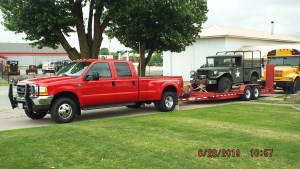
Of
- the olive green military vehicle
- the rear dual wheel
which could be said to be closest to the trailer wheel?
the olive green military vehicle

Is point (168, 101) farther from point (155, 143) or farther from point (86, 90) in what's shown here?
point (155, 143)

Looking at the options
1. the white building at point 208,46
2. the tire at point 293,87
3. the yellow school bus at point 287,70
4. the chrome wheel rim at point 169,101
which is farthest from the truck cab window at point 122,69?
the white building at point 208,46

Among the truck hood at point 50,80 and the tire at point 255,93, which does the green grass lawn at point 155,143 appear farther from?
the tire at point 255,93

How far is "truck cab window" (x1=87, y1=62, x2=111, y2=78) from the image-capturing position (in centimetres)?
1207

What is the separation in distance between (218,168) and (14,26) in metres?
15.7

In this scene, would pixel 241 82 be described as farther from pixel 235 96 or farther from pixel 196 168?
pixel 196 168

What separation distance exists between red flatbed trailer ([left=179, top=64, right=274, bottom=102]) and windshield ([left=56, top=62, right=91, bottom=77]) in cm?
495

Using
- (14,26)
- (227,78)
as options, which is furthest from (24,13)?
(227,78)

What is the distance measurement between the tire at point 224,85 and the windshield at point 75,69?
6.86 meters

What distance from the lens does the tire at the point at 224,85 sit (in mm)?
16766

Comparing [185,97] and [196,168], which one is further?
[185,97]

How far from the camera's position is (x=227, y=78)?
55.9ft

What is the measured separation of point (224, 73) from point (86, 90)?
741cm

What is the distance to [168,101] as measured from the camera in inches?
554
